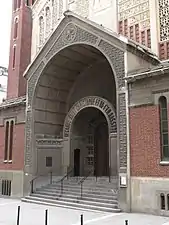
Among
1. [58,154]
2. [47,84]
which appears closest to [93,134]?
[58,154]

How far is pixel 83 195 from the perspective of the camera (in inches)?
628

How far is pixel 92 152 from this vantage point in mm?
21828

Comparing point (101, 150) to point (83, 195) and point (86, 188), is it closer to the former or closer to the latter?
point (86, 188)

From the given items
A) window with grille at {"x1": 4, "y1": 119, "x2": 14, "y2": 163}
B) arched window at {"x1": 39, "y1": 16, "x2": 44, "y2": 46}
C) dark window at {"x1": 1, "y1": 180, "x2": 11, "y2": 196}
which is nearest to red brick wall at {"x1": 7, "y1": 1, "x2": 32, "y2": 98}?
arched window at {"x1": 39, "y1": 16, "x2": 44, "y2": 46}

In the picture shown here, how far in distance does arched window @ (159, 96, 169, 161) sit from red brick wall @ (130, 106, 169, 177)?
0.19 meters

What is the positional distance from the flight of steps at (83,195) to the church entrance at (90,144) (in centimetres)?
217

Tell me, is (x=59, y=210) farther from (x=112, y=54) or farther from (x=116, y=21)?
(x=116, y=21)

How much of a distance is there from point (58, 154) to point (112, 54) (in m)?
8.35

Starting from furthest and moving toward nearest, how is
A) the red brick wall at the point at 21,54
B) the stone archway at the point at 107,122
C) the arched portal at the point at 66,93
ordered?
1. the red brick wall at the point at 21,54
2. the arched portal at the point at 66,93
3. the stone archway at the point at 107,122

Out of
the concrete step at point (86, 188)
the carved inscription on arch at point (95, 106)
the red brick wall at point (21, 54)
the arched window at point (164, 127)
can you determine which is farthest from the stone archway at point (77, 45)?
the red brick wall at point (21, 54)

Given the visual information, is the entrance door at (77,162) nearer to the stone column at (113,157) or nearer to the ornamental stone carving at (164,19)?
the stone column at (113,157)

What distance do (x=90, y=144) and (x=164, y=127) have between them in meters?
9.01

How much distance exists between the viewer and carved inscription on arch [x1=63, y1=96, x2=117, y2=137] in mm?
18205

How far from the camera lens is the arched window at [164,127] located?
1354cm
